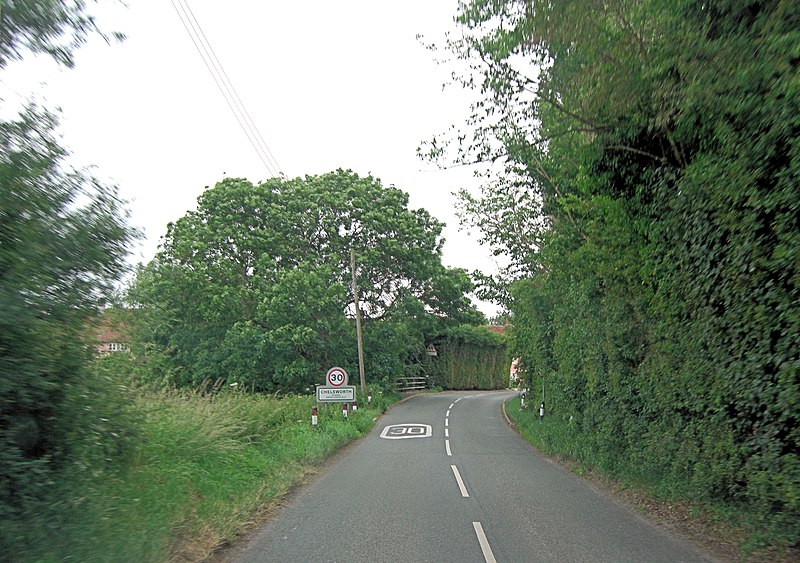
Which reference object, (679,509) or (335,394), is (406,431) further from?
(679,509)

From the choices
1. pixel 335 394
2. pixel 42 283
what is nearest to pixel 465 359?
pixel 335 394

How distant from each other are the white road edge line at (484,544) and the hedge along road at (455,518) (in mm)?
11

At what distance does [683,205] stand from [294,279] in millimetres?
21739

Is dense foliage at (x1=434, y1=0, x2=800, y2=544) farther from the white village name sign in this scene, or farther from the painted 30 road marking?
the white village name sign

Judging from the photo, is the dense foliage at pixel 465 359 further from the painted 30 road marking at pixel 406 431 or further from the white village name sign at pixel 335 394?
the white village name sign at pixel 335 394

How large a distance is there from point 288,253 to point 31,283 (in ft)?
84.1

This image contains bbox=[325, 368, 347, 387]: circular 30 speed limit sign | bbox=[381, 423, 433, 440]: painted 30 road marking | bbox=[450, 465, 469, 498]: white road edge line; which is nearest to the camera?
bbox=[450, 465, 469, 498]: white road edge line

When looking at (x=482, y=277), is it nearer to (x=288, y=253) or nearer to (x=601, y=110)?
(x=288, y=253)

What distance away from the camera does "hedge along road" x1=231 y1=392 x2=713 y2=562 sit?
6367 mm

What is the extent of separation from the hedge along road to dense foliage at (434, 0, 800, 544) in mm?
1168

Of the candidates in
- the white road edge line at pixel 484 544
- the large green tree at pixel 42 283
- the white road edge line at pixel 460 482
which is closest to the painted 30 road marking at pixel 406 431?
the white road edge line at pixel 460 482

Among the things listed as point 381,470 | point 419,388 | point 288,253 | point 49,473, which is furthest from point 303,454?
point 419,388

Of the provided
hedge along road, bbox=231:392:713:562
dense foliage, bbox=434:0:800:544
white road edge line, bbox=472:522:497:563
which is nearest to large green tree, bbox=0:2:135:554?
hedge along road, bbox=231:392:713:562

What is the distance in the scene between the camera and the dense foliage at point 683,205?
5.48 metres
